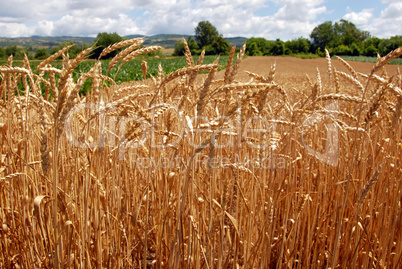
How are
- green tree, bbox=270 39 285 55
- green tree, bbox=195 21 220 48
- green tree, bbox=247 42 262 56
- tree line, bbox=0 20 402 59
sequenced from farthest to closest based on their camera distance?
green tree, bbox=195 21 220 48
green tree, bbox=270 39 285 55
green tree, bbox=247 42 262 56
tree line, bbox=0 20 402 59

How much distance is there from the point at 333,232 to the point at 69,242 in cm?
145

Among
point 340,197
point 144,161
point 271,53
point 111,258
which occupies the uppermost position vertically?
point 271,53

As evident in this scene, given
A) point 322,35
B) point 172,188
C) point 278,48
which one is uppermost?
point 322,35

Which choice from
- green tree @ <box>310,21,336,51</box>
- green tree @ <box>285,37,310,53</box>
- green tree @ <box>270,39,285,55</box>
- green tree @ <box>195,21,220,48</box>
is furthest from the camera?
green tree @ <box>195,21,220,48</box>

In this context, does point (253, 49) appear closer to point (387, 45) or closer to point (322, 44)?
point (322, 44)

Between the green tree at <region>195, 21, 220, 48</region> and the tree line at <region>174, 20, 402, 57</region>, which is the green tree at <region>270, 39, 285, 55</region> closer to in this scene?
the tree line at <region>174, 20, 402, 57</region>

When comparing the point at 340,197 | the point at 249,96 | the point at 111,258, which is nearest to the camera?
the point at 249,96

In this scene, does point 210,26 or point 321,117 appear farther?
point 210,26

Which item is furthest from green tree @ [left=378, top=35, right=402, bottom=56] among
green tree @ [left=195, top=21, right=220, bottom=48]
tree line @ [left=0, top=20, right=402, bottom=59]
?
green tree @ [left=195, top=21, right=220, bottom=48]

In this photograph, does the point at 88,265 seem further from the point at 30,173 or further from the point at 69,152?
the point at 69,152

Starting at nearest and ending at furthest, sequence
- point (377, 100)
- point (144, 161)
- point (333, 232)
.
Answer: point (377, 100) → point (333, 232) → point (144, 161)

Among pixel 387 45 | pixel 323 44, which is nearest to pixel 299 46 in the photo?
pixel 323 44

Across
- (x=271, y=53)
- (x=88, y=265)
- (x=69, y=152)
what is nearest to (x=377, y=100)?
(x=88, y=265)

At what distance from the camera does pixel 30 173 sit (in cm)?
154
